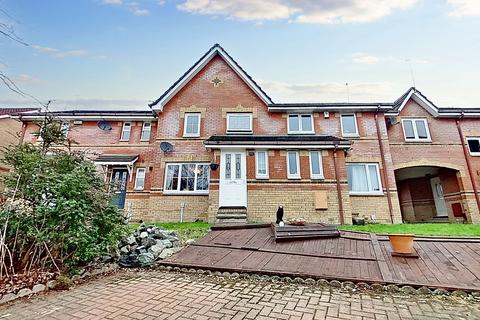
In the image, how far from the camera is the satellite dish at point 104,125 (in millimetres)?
14234

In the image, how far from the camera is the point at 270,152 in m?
11.5

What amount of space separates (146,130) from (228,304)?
42.9ft

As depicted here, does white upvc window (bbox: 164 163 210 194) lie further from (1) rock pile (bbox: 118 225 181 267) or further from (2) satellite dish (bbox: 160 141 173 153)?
(1) rock pile (bbox: 118 225 181 267)

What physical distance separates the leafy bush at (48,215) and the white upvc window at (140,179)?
27.2 ft

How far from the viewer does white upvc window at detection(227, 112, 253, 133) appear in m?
13.4

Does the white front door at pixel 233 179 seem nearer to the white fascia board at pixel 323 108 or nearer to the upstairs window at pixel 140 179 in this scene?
the white fascia board at pixel 323 108

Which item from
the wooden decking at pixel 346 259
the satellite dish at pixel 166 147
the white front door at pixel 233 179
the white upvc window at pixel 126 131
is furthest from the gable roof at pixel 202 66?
the wooden decking at pixel 346 259

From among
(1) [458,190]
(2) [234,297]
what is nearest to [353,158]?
(1) [458,190]

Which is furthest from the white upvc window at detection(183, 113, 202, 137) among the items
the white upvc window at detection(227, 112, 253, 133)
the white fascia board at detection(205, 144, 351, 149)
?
the white fascia board at detection(205, 144, 351, 149)

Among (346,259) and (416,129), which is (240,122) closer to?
(346,259)

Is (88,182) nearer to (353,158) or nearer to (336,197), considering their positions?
(336,197)

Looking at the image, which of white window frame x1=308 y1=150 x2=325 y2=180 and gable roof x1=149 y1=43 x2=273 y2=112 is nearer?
white window frame x1=308 y1=150 x2=325 y2=180

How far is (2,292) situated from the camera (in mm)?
3398

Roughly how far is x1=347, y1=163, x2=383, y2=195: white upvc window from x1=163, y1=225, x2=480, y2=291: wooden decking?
6.01m
